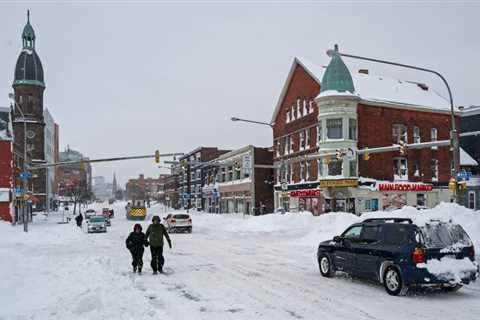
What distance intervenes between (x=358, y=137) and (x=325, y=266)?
3370 cm

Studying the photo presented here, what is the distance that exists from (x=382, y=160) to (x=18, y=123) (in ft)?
182

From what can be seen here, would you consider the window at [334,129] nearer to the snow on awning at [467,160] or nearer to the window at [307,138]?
the window at [307,138]

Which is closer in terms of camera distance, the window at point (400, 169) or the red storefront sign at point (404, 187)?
the red storefront sign at point (404, 187)

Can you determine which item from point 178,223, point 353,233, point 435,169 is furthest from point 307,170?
point 353,233

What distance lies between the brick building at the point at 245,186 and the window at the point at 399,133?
15.5 m

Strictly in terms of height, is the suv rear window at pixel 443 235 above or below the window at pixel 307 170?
below

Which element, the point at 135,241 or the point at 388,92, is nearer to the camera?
the point at 135,241

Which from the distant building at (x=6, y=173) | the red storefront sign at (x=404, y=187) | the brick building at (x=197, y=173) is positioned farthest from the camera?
the brick building at (x=197, y=173)

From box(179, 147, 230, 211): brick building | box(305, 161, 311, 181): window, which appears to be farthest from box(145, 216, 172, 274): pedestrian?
box(179, 147, 230, 211): brick building

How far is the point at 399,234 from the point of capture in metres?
11.7

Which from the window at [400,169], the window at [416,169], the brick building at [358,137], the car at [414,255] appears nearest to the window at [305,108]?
the brick building at [358,137]

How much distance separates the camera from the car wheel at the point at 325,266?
46.7ft

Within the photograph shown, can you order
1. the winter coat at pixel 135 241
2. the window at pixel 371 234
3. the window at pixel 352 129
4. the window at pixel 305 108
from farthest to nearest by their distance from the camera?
1. the window at pixel 305 108
2. the window at pixel 352 129
3. the winter coat at pixel 135 241
4. the window at pixel 371 234

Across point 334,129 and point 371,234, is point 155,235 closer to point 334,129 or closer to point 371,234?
point 371,234
